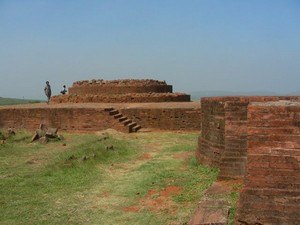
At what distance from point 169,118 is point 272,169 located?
9488 millimetres

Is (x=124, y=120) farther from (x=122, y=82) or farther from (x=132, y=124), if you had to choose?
(x=122, y=82)

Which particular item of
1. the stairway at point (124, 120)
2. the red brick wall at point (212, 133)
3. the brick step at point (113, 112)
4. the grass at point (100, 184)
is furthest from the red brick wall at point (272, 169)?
the brick step at point (113, 112)

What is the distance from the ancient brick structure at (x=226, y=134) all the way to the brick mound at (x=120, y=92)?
9567mm

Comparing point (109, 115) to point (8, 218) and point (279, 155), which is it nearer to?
point (8, 218)

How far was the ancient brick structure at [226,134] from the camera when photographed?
5.10 meters

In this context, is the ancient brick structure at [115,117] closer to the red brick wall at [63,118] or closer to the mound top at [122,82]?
the red brick wall at [63,118]

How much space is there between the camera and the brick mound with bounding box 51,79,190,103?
16406 millimetres

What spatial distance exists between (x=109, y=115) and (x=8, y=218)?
324 inches

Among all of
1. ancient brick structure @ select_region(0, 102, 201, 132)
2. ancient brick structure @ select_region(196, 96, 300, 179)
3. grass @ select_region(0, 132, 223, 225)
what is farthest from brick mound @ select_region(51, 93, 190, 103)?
ancient brick structure @ select_region(196, 96, 300, 179)

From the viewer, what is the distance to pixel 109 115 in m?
12.6

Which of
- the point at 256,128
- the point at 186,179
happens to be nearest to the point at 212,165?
the point at 186,179

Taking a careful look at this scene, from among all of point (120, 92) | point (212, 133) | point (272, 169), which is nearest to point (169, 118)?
point (120, 92)

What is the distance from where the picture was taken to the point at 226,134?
5.29 meters

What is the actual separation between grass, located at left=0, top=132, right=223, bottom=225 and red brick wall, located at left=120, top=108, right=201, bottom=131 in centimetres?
322
